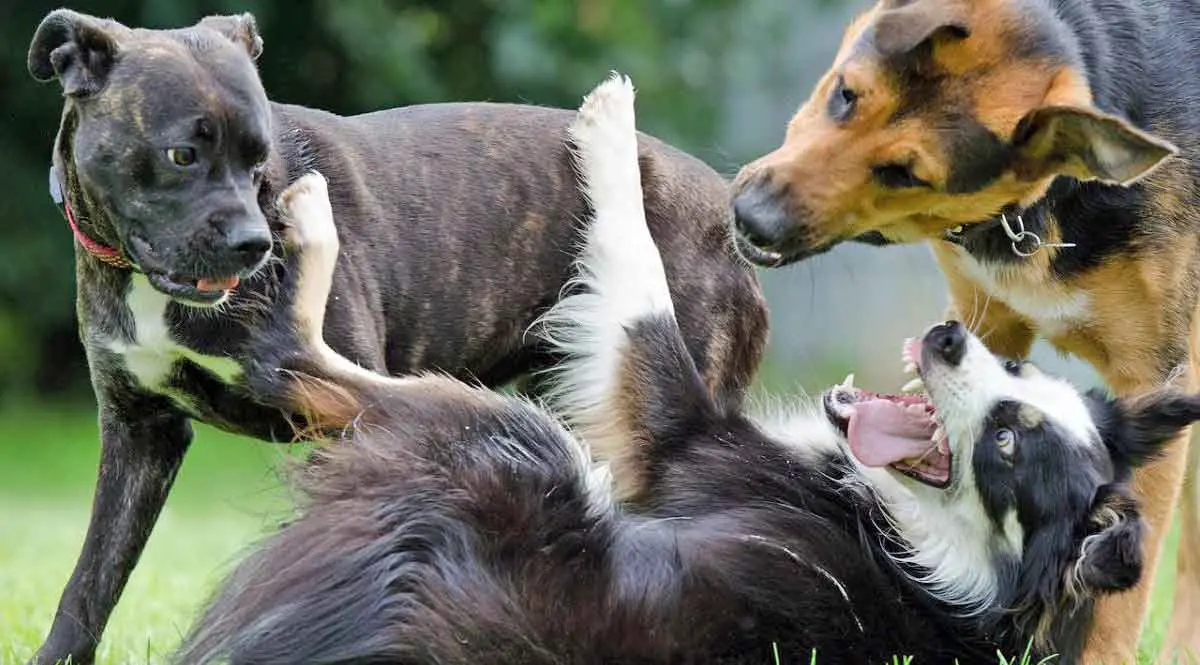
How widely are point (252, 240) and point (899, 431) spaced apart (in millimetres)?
1918

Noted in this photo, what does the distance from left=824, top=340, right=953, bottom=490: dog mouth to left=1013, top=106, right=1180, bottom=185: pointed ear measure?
63 cm

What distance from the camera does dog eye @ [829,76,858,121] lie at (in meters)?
4.50

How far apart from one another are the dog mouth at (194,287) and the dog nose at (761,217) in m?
1.45

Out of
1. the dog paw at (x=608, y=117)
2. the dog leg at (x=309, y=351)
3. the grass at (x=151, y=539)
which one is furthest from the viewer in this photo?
the dog paw at (x=608, y=117)

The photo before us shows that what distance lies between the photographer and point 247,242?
4109 mm

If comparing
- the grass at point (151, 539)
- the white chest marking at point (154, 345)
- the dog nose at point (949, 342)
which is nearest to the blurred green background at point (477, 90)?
the grass at point (151, 539)

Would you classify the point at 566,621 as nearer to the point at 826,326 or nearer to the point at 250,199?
the point at 250,199

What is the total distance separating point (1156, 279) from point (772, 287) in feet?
30.5

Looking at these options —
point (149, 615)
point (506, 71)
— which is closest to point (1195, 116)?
point (149, 615)

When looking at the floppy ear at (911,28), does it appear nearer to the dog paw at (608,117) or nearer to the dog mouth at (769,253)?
the dog mouth at (769,253)

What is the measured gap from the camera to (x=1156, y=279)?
15.6ft

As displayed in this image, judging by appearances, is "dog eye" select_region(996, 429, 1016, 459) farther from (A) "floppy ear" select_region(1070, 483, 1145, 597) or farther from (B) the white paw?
(B) the white paw

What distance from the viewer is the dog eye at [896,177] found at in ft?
14.6

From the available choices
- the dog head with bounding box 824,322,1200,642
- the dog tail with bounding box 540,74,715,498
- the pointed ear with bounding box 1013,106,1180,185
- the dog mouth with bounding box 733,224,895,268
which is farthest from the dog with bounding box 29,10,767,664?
the pointed ear with bounding box 1013,106,1180,185
